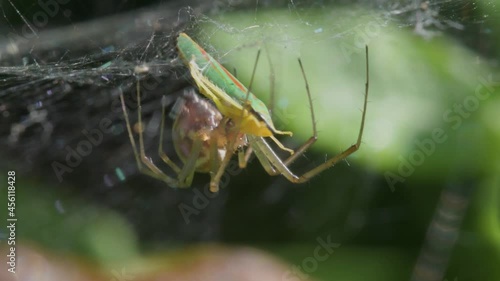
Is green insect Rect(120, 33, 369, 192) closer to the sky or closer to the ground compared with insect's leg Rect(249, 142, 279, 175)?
closer to the sky

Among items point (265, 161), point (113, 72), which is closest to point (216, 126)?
point (265, 161)

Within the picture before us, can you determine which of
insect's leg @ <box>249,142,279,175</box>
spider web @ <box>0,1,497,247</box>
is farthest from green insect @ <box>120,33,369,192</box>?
spider web @ <box>0,1,497,247</box>

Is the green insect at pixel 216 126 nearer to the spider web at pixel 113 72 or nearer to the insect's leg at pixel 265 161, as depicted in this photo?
the insect's leg at pixel 265 161

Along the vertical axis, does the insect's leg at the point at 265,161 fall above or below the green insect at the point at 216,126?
below

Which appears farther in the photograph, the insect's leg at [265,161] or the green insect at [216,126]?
the insect's leg at [265,161]

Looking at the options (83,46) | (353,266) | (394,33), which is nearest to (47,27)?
(83,46)

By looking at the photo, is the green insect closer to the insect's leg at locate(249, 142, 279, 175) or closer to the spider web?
the insect's leg at locate(249, 142, 279, 175)

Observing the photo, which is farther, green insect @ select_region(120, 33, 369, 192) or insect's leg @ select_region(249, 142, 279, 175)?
insect's leg @ select_region(249, 142, 279, 175)

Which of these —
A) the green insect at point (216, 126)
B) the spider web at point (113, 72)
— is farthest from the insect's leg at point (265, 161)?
the spider web at point (113, 72)

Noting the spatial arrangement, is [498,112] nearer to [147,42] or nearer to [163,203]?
[147,42]
